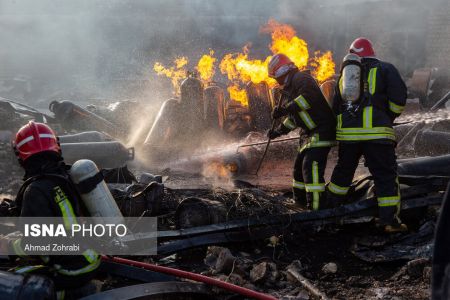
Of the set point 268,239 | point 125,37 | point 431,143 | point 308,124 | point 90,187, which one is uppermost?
point 125,37

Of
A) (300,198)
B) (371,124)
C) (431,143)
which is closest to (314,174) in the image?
(300,198)

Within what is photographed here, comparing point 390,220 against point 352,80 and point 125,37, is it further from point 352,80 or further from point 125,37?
point 125,37

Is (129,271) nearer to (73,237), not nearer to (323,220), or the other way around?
(73,237)

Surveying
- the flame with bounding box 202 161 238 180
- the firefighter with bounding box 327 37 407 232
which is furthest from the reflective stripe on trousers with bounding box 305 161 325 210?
the flame with bounding box 202 161 238 180

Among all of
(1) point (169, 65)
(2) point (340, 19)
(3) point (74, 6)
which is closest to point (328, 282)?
(2) point (340, 19)

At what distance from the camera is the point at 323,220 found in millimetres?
4504

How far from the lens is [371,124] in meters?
4.50

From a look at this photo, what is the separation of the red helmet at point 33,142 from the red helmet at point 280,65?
3192 millimetres

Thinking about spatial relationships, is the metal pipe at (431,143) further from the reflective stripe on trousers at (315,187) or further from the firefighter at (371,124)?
the reflective stripe on trousers at (315,187)

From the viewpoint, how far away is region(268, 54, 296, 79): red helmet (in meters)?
5.32

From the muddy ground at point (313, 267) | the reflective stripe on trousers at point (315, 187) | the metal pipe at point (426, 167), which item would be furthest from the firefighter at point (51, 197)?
the metal pipe at point (426, 167)

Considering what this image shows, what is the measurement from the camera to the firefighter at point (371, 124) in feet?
14.4

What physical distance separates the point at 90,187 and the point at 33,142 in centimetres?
61

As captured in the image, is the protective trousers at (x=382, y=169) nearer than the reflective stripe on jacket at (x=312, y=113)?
Yes
